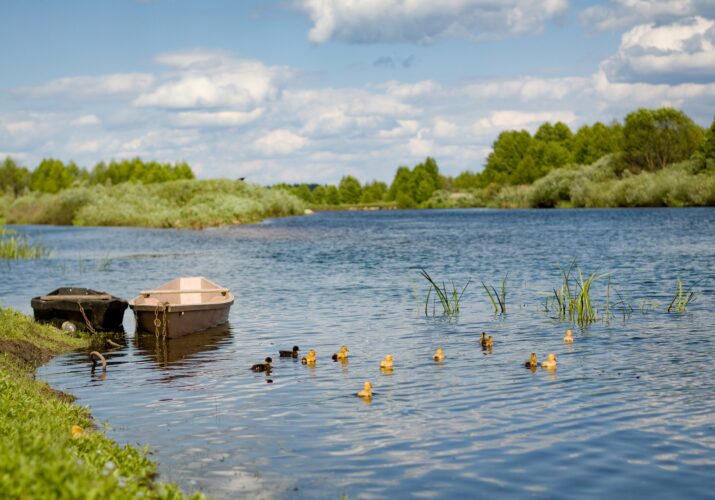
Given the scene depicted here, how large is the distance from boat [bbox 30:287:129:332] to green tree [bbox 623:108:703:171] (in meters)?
116

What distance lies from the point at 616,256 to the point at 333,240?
35433 mm

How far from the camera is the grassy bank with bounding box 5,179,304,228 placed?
377ft

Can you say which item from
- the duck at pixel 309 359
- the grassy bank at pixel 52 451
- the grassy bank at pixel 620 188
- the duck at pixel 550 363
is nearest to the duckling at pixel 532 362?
the duck at pixel 550 363

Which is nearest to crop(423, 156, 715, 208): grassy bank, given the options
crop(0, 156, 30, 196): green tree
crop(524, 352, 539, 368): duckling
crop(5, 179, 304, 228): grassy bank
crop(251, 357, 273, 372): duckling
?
crop(5, 179, 304, 228): grassy bank

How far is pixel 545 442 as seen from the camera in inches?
545

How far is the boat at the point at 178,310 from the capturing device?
2605 cm

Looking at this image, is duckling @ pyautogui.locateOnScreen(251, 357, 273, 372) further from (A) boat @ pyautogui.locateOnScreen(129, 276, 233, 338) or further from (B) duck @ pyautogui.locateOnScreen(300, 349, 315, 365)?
(A) boat @ pyautogui.locateOnScreen(129, 276, 233, 338)

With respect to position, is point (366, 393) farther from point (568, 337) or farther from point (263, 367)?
point (568, 337)

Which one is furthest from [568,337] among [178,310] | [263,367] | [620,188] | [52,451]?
[620,188]

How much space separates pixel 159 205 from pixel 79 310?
10373cm

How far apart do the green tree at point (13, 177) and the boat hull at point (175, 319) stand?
17939 cm

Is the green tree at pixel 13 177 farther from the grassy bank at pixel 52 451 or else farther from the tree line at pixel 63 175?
the grassy bank at pixel 52 451

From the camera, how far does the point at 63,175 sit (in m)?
184

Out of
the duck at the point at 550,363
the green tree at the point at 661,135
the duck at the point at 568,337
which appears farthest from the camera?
the green tree at the point at 661,135
